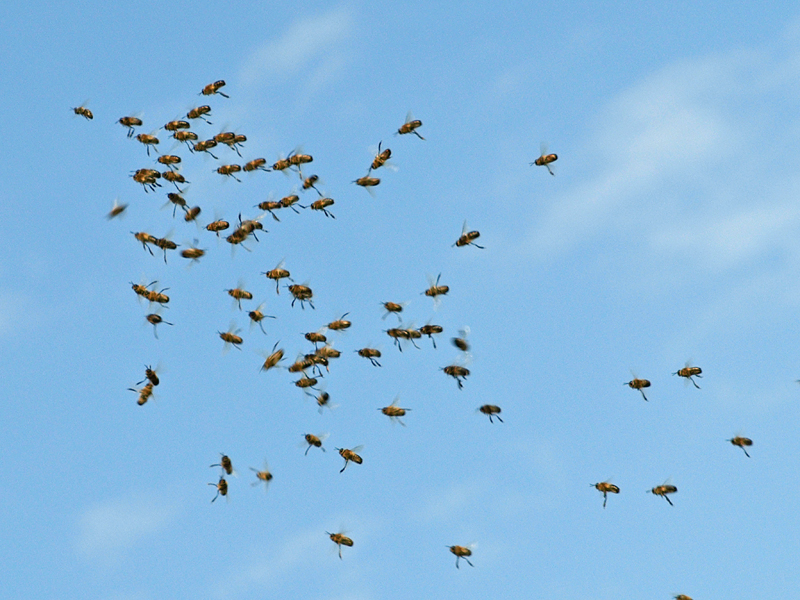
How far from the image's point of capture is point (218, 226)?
5572 cm

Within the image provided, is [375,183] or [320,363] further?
[375,183]

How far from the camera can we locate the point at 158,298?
55812mm

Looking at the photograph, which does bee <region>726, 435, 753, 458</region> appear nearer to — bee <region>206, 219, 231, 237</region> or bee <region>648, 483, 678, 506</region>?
bee <region>648, 483, 678, 506</region>

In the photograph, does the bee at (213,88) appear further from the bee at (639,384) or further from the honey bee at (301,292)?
the bee at (639,384)

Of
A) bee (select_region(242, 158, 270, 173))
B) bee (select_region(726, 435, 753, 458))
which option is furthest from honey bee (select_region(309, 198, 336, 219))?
bee (select_region(726, 435, 753, 458))

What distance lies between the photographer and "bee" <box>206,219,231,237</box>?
55.6m

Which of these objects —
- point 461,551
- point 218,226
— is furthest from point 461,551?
point 218,226

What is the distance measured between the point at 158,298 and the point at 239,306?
167 inches

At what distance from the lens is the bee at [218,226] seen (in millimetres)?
55625

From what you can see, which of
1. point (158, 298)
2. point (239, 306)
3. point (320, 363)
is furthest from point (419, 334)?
point (158, 298)

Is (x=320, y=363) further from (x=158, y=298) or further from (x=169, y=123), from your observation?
Result: (x=169, y=123)

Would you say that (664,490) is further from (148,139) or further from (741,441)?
(148,139)

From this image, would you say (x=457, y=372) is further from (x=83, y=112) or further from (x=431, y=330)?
(x=83, y=112)

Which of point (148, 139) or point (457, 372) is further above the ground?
point (148, 139)
